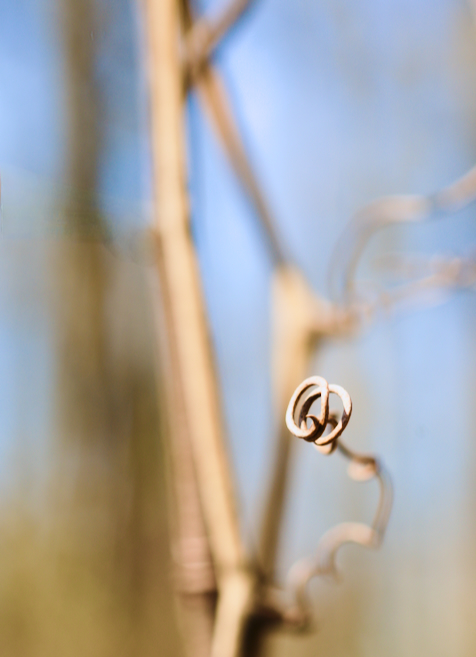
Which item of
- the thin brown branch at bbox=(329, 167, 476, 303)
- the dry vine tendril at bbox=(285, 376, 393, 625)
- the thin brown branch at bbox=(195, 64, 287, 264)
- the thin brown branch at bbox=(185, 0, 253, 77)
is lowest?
the dry vine tendril at bbox=(285, 376, 393, 625)

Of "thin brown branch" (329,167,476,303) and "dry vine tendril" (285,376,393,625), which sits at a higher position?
"thin brown branch" (329,167,476,303)

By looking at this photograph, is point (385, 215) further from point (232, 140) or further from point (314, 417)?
point (314, 417)

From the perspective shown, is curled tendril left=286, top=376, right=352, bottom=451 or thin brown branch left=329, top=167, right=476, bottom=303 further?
thin brown branch left=329, top=167, right=476, bottom=303

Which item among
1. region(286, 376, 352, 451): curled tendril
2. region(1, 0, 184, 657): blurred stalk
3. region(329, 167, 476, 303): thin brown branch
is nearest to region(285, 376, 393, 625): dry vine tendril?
region(286, 376, 352, 451): curled tendril

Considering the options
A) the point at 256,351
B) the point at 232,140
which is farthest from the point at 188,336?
the point at 256,351

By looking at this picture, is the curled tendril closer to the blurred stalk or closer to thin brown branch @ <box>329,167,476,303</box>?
thin brown branch @ <box>329,167,476,303</box>

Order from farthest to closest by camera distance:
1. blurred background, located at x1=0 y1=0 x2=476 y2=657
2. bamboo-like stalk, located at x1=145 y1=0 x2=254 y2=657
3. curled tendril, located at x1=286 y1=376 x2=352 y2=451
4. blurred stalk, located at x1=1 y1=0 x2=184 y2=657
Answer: blurred stalk, located at x1=1 y1=0 x2=184 y2=657 < blurred background, located at x1=0 y1=0 x2=476 y2=657 < bamboo-like stalk, located at x1=145 y1=0 x2=254 y2=657 < curled tendril, located at x1=286 y1=376 x2=352 y2=451

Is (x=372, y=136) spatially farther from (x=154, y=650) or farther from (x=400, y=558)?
(x=154, y=650)
